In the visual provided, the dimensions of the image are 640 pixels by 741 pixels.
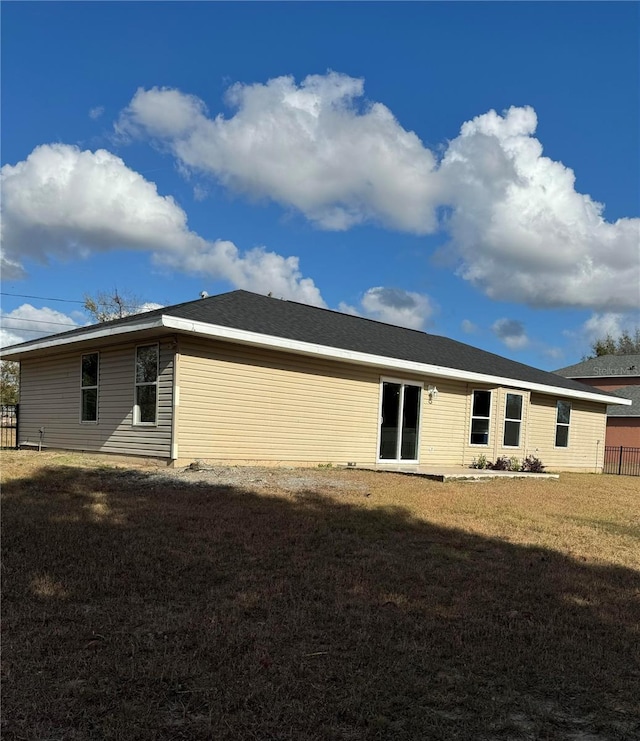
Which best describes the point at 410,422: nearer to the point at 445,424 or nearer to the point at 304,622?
the point at 445,424

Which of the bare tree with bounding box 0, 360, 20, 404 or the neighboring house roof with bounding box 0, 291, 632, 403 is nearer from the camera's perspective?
the neighboring house roof with bounding box 0, 291, 632, 403

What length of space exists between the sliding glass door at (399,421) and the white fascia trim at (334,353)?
0.60 m

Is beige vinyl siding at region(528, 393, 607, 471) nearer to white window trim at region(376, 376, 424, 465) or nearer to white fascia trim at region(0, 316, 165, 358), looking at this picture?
white window trim at region(376, 376, 424, 465)

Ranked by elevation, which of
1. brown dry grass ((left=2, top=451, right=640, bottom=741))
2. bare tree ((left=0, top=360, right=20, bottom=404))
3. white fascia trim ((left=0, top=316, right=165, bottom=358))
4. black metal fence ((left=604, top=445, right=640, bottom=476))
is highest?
white fascia trim ((left=0, top=316, right=165, bottom=358))

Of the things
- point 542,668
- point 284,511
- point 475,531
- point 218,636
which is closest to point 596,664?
point 542,668

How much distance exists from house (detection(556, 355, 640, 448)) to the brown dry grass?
27748mm

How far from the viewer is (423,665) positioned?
11.7 ft

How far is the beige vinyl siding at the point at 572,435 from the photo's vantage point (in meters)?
19.3

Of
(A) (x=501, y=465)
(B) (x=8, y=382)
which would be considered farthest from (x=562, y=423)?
(B) (x=8, y=382)

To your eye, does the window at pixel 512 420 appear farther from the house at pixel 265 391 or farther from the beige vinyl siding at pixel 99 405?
the beige vinyl siding at pixel 99 405

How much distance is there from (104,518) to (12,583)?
7.17 ft

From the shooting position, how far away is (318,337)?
13.4m

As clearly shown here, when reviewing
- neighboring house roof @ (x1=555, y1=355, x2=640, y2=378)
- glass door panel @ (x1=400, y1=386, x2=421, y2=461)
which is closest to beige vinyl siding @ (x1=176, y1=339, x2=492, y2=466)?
glass door panel @ (x1=400, y1=386, x2=421, y2=461)

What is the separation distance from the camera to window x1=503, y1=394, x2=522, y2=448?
17.7 meters
